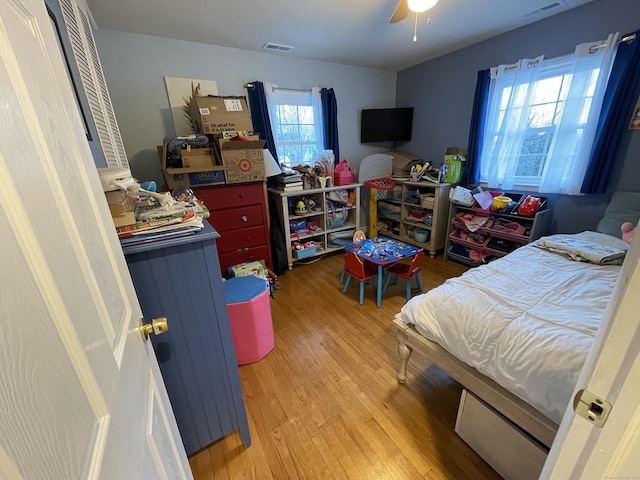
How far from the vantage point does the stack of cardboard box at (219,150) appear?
2.17m

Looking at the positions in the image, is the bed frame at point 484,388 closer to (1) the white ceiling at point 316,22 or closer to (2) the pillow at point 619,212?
(2) the pillow at point 619,212

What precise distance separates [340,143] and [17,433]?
3.80m

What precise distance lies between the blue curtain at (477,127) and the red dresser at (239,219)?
2.40 m

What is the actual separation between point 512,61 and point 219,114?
294 centimetres

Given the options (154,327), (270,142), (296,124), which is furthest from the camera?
(296,124)

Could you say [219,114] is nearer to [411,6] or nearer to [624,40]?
[411,6]

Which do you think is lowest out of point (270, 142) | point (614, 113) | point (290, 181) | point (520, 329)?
point (520, 329)

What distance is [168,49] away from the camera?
246 cm

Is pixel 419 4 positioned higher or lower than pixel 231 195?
higher

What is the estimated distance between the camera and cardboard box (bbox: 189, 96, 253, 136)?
85.4 inches

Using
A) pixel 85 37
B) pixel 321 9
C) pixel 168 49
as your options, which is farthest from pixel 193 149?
pixel 321 9

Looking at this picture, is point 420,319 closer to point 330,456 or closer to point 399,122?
point 330,456

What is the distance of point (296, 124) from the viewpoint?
10.9ft

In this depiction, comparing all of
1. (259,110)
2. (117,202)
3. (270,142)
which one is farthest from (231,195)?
(117,202)
